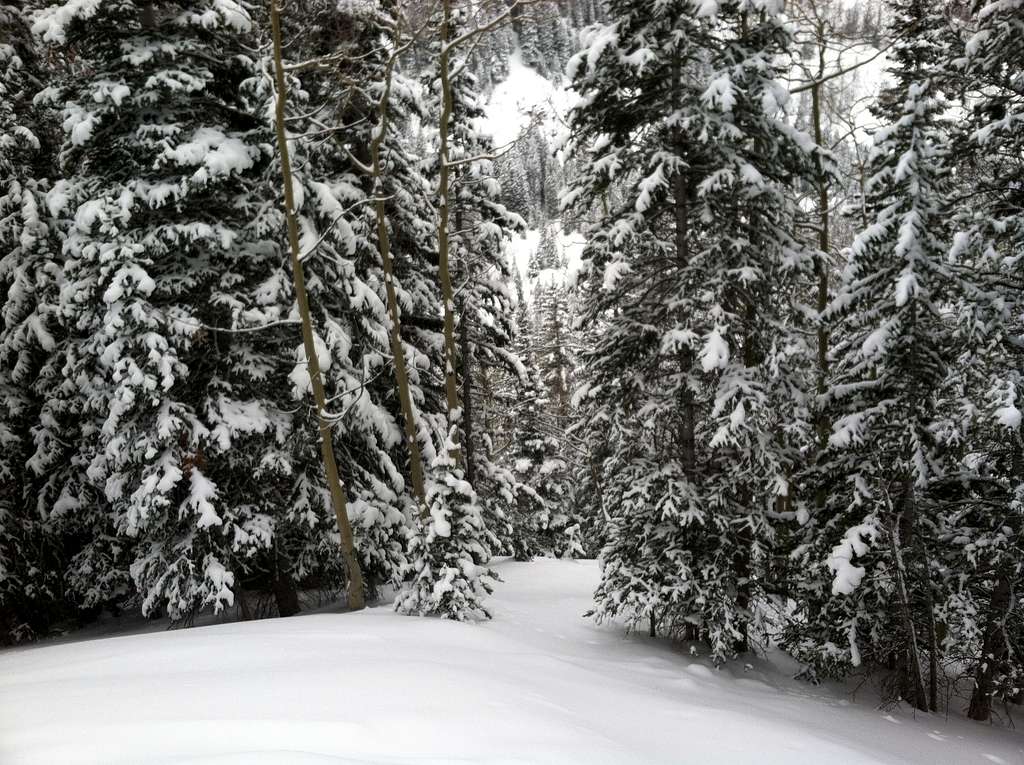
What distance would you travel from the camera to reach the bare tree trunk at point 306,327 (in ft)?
31.1

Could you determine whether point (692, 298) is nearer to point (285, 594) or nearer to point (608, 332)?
point (608, 332)

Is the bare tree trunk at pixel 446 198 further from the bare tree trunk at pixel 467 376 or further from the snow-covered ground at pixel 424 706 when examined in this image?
the bare tree trunk at pixel 467 376

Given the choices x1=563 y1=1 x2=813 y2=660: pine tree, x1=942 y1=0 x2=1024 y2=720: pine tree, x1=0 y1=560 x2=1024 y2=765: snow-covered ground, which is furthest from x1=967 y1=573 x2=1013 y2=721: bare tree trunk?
x1=563 y1=1 x2=813 y2=660: pine tree

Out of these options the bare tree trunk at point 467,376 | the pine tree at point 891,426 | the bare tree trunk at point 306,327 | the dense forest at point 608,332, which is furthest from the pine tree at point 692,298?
the bare tree trunk at point 467,376

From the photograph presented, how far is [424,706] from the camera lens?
4.71 m

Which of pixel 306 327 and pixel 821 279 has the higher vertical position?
pixel 821 279

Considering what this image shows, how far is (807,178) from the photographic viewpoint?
10641mm

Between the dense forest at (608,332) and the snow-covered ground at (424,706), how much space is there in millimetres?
1107

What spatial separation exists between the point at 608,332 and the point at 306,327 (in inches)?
194

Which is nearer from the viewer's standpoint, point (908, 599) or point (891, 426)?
point (891, 426)

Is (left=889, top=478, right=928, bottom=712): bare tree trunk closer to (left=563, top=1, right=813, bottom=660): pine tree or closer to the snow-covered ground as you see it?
the snow-covered ground

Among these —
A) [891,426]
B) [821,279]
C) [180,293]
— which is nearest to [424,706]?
[891,426]

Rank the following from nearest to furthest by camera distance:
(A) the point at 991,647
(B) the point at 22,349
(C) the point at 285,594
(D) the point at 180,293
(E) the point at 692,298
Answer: (A) the point at 991,647, (E) the point at 692,298, (D) the point at 180,293, (C) the point at 285,594, (B) the point at 22,349

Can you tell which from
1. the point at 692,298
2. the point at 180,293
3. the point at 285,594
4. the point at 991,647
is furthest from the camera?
the point at 285,594
